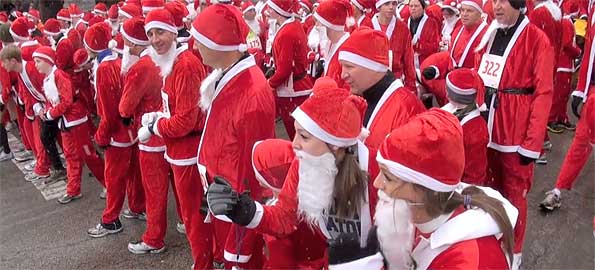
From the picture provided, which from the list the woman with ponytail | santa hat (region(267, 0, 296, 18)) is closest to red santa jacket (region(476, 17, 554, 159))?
the woman with ponytail

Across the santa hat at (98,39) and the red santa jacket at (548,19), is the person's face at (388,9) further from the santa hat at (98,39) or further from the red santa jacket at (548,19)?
the santa hat at (98,39)

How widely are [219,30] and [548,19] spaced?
4763mm

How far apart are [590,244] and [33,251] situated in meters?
5.59

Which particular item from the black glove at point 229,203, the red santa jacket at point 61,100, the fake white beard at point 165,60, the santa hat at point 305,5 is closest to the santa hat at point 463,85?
the black glove at point 229,203

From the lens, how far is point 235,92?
11.0 feet

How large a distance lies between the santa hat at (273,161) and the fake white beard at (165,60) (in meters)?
1.49

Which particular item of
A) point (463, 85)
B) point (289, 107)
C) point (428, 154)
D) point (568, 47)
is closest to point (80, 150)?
point (289, 107)

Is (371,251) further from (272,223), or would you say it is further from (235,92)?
(235,92)

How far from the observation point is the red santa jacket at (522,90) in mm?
4004

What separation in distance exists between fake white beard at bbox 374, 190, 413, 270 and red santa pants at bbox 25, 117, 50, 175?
6155 mm

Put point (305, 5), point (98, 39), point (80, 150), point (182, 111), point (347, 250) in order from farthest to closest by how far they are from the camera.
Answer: point (305, 5) < point (80, 150) < point (98, 39) < point (182, 111) < point (347, 250)

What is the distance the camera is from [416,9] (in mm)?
7809

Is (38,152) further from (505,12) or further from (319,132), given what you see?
(505,12)

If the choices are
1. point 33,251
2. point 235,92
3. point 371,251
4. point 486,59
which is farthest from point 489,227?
point 33,251
